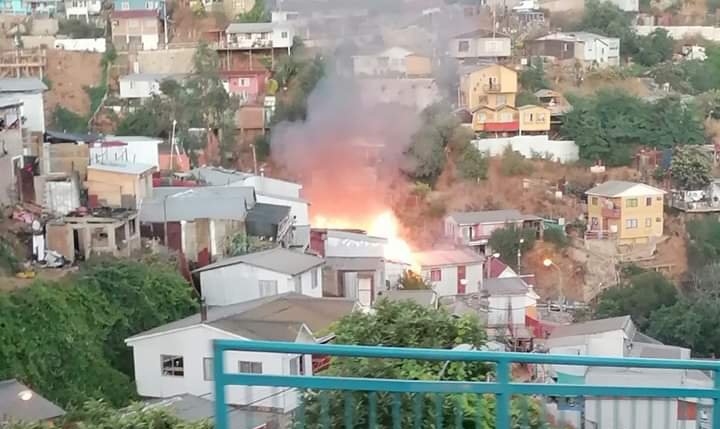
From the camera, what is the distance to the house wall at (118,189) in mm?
7328

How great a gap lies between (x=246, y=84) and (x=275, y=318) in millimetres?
7860

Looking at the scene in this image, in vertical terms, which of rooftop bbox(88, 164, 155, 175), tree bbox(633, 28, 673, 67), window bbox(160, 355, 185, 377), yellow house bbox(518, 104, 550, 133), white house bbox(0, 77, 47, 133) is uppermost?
tree bbox(633, 28, 673, 67)

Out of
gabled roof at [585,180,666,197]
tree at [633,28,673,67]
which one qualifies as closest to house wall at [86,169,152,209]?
gabled roof at [585,180,666,197]

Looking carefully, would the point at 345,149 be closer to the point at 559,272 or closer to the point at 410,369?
the point at 559,272

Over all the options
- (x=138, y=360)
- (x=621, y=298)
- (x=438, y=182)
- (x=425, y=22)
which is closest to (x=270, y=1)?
(x=425, y=22)

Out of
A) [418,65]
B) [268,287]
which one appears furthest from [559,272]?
[418,65]

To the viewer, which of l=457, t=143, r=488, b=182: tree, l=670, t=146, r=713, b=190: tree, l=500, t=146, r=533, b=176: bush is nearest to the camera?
l=670, t=146, r=713, b=190: tree

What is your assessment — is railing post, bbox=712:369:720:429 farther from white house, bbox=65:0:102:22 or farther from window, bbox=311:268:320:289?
white house, bbox=65:0:102:22

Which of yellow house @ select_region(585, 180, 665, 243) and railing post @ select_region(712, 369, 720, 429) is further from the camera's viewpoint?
yellow house @ select_region(585, 180, 665, 243)

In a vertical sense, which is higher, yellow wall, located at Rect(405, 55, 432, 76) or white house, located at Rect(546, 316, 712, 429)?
yellow wall, located at Rect(405, 55, 432, 76)

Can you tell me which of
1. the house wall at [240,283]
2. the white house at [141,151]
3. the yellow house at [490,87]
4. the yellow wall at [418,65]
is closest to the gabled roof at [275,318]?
the house wall at [240,283]

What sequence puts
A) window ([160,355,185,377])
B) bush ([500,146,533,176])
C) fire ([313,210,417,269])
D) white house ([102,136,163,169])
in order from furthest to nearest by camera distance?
bush ([500,146,533,176]), fire ([313,210,417,269]), white house ([102,136,163,169]), window ([160,355,185,377])

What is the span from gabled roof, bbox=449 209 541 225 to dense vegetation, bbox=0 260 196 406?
3.95m

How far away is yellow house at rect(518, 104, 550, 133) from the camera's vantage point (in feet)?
38.4
